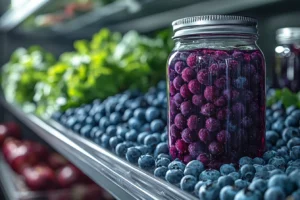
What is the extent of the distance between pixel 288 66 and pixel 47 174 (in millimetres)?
1306

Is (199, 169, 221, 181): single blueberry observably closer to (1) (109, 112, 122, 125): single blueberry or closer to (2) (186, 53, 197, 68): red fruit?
(2) (186, 53, 197, 68): red fruit

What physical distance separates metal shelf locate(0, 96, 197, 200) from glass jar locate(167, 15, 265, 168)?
0.09 meters

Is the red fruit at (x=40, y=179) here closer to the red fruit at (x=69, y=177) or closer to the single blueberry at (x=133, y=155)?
the red fruit at (x=69, y=177)

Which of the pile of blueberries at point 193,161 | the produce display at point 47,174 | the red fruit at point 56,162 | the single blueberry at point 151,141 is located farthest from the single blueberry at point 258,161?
the red fruit at point 56,162

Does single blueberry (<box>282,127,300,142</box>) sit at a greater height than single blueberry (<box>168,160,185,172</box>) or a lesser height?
greater

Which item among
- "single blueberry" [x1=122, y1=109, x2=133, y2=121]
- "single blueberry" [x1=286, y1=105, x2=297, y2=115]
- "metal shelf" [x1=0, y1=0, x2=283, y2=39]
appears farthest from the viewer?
"metal shelf" [x1=0, y1=0, x2=283, y2=39]

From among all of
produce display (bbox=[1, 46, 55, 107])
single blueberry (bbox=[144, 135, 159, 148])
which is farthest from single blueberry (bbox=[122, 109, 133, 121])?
produce display (bbox=[1, 46, 55, 107])

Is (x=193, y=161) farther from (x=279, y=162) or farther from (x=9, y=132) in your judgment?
(x=9, y=132)

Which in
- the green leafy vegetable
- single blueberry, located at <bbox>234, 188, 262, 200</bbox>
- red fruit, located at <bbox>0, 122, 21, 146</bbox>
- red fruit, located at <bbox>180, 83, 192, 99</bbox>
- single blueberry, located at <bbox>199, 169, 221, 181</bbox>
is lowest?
red fruit, located at <bbox>0, 122, 21, 146</bbox>

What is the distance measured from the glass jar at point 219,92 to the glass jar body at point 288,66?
480 mm

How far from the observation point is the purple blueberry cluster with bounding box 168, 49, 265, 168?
0.66m

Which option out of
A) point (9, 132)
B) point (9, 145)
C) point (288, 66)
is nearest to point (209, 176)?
point (288, 66)

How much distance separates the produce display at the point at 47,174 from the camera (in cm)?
193

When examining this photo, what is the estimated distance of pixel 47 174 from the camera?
6.64ft
